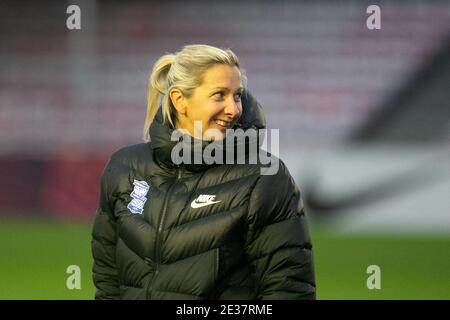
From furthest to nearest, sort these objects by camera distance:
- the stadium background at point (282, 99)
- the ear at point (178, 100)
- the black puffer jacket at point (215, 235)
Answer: the stadium background at point (282, 99)
the ear at point (178, 100)
the black puffer jacket at point (215, 235)

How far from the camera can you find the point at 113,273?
208 centimetres

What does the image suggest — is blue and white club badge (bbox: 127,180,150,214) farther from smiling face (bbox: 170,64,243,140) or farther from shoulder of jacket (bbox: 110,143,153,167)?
smiling face (bbox: 170,64,243,140)

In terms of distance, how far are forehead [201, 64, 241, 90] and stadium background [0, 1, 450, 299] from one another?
5.67 metres

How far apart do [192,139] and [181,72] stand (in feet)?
0.49

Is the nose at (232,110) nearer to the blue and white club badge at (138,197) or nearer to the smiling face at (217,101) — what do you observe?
the smiling face at (217,101)

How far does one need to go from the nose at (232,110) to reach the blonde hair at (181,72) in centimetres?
9

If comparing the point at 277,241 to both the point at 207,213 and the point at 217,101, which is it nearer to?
the point at 207,213

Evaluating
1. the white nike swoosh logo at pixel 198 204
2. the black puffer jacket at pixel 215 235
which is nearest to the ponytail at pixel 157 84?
the black puffer jacket at pixel 215 235

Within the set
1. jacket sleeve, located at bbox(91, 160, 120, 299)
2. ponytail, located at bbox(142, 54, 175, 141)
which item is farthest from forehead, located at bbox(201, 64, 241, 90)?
jacket sleeve, located at bbox(91, 160, 120, 299)

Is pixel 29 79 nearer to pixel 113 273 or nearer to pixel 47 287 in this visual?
pixel 47 287

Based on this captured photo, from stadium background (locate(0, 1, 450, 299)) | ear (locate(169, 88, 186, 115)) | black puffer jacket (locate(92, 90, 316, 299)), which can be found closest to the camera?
black puffer jacket (locate(92, 90, 316, 299))

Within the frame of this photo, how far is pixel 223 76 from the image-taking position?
1950mm

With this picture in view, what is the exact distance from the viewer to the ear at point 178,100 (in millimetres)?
2008

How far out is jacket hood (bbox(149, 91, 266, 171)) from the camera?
196 cm
